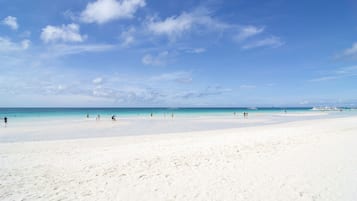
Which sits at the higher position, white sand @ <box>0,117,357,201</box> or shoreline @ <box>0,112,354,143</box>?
white sand @ <box>0,117,357,201</box>

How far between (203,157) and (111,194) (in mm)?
4185

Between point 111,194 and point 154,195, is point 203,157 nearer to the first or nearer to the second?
point 154,195

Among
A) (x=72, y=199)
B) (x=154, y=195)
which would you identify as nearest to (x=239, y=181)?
(x=154, y=195)

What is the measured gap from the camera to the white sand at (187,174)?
4.98m

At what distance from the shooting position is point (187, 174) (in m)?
6.38

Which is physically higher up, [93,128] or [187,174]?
[187,174]

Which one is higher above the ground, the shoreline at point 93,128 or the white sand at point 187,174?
the white sand at point 187,174

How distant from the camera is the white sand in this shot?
4.98 metres

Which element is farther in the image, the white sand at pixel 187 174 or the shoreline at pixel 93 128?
the shoreline at pixel 93 128

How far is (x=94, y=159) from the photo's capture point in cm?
840

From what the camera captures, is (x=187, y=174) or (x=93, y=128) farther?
(x=93, y=128)

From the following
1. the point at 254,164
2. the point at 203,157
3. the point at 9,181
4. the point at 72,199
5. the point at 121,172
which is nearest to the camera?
the point at 72,199

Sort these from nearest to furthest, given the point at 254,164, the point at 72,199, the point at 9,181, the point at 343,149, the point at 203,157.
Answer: the point at 72,199 < the point at 9,181 < the point at 254,164 < the point at 203,157 < the point at 343,149

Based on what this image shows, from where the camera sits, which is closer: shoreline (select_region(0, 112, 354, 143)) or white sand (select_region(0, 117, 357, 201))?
white sand (select_region(0, 117, 357, 201))
